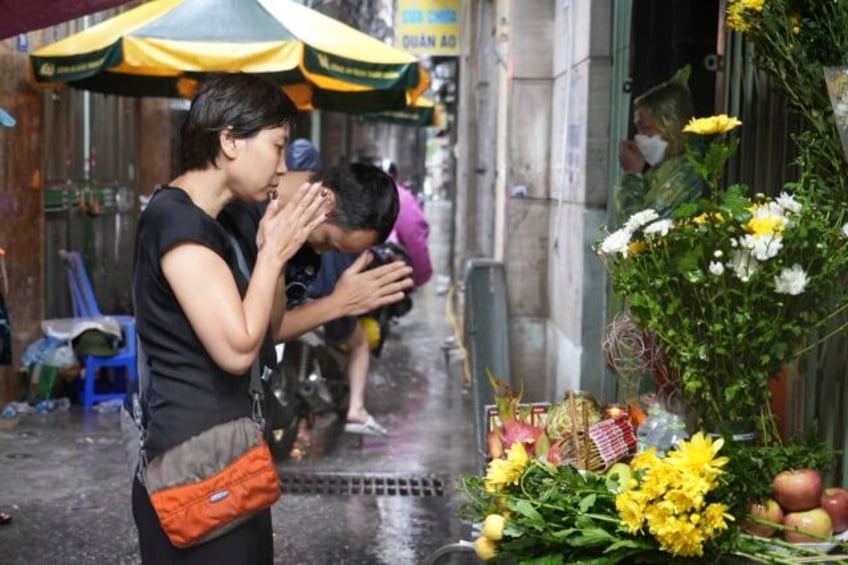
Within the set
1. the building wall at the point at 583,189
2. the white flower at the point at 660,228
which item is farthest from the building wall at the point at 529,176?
the white flower at the point at 660,228

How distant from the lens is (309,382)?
8.95 meters

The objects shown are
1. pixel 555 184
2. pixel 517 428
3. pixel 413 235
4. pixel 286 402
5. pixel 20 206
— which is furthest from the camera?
pixel 413 235

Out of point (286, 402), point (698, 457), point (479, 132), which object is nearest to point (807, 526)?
point (698, 457)

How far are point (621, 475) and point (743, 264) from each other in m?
0.61

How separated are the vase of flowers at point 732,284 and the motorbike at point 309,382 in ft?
16.1

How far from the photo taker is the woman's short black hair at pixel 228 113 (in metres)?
3.23

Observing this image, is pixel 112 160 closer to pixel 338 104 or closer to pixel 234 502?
pixel 338 104

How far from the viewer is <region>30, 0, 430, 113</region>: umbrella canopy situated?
28.1 feet

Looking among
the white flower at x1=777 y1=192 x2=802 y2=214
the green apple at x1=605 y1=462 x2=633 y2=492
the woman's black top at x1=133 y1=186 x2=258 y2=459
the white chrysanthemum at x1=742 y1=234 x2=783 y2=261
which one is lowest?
the green apple at x1=605 y1=462 x2=633 y2=492

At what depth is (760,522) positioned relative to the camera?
3000 millimetres

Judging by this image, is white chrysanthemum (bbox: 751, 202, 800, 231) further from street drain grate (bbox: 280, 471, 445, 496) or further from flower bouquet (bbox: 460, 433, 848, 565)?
street drain grate (bbox: 280, 471, 445, 496)

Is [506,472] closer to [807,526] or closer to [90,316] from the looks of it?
[807,526]

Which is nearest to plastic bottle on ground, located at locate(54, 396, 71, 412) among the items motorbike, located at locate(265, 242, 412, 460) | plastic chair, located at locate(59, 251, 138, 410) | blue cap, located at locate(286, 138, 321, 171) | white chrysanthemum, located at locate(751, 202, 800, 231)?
plastic chair, located at locate(59, 251, 138, 410)

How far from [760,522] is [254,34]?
21.5ft
